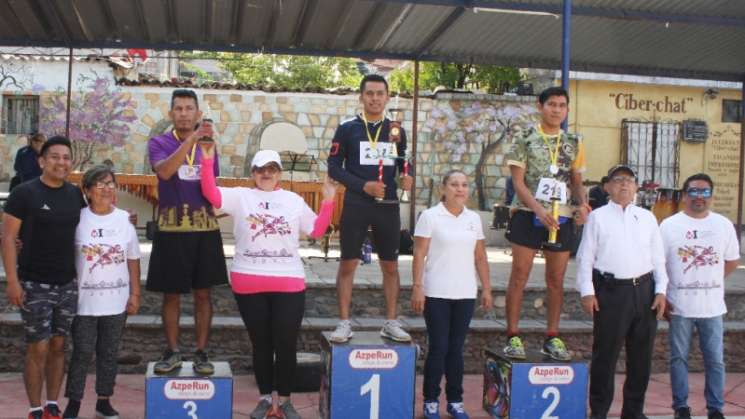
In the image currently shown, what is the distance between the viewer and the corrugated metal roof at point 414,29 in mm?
8375

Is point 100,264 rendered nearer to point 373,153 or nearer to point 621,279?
point 373,153

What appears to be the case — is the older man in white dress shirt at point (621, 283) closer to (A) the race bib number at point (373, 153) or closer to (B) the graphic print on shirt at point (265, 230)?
(A) the race bib number at point (373, 153)

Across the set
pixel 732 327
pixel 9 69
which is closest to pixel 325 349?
pixel 732 327

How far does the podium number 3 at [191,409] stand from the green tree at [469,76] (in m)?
12.8

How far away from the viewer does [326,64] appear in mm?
29172

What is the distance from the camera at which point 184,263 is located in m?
5.28

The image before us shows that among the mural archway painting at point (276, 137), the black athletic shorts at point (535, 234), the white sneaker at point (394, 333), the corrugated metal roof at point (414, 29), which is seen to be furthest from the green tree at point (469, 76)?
the white sneaker at point (394, 333)

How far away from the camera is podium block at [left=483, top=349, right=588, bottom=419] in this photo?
5324 mm

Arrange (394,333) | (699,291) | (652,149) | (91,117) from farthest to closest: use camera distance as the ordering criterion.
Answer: (652,149), (91,117), (699,291), (394,333)

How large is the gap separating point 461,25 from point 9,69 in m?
10.4

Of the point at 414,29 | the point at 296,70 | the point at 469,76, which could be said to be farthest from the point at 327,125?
the point at 296,70

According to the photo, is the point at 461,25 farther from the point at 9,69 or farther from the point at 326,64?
the point at 326,64

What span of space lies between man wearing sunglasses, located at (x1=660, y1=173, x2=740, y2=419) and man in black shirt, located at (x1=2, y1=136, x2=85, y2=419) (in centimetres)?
396

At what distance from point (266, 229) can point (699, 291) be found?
294 centimetres
